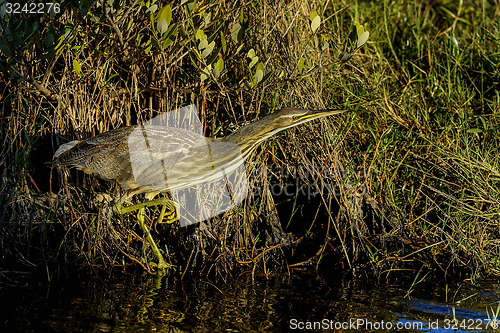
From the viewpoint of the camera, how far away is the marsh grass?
399 centimetres

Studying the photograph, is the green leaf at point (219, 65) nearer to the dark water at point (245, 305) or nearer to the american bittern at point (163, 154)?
A: the american bittern at point (163, 154)

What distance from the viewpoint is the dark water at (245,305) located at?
10.4 ft

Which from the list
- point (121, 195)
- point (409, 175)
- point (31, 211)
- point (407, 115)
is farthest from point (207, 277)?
point (407, 115)

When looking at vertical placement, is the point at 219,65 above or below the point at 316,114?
above

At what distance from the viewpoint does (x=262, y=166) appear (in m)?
4.25

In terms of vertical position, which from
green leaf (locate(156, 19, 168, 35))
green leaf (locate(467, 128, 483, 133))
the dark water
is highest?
green leaf (locate(156, 19, 168, 35))

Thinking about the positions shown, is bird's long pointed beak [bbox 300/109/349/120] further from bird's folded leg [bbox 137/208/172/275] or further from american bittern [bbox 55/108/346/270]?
bird's folded leg [bbox 137/208/172/275]

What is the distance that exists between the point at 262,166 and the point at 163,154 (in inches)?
29.0

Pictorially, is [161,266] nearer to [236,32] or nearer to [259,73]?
[259,73]

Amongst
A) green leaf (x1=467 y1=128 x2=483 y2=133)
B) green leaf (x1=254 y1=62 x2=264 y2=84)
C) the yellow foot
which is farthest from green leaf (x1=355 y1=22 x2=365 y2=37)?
the yellow foot

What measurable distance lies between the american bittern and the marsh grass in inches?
9.5

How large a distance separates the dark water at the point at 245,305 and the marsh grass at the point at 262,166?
0.19 metres

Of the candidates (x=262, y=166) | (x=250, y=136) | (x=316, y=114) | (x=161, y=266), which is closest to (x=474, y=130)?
(x=316, y=114)

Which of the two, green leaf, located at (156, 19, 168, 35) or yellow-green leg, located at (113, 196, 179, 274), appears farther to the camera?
yellow-green leg, located at (113, 196, 179, 274)
